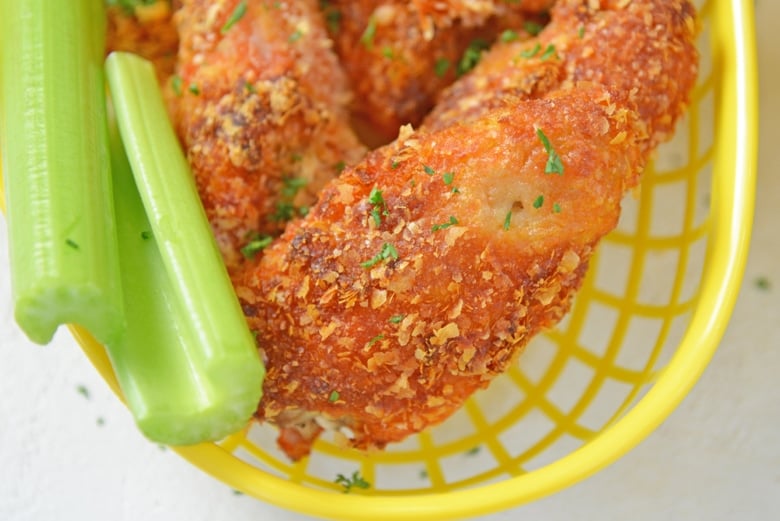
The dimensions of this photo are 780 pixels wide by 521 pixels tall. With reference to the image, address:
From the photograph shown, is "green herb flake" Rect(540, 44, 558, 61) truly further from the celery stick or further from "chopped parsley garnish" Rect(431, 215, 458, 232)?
the celery stick

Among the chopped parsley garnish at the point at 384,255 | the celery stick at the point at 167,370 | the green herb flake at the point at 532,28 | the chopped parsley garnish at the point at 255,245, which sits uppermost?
the green herb flake at the point at 532,28

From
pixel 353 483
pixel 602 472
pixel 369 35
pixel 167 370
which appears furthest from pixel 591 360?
pixel 167 370

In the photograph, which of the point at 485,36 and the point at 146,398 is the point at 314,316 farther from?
the point at 485,36

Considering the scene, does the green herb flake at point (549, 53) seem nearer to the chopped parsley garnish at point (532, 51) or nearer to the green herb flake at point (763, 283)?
the chopped parsley garnish at point (532, 51)

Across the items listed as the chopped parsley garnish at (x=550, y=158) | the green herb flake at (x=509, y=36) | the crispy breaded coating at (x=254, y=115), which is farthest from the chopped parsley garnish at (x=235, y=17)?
the chopped parsley garnish at (x=550, y=158)

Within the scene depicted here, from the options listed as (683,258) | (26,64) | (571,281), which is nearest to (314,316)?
(571,281)

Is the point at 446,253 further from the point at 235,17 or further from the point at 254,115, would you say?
the point at 235,17

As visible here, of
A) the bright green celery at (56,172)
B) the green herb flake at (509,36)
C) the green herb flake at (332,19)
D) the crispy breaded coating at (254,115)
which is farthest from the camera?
the green herb flake at (332,19)
